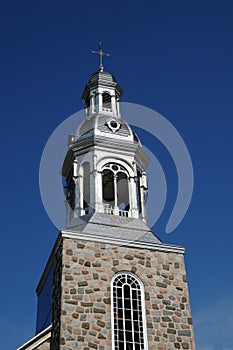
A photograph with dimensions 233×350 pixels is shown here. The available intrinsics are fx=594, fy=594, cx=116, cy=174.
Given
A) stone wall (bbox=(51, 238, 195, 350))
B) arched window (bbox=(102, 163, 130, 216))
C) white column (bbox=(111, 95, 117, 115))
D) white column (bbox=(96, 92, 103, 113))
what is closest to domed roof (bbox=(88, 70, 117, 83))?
white column (bbox=(96, 92, 103, 113))

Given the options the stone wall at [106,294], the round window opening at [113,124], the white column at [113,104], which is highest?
the white column at [113,104]

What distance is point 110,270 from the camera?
17109 millimetres

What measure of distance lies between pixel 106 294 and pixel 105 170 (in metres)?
5.08

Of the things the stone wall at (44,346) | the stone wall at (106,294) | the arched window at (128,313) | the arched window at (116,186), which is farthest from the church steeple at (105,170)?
the stone wall at (44,346)

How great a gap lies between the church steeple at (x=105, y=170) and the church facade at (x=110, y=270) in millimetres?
35

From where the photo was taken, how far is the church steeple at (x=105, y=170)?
19.5m

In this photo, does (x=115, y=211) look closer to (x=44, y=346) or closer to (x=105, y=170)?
(x=105, y=170)

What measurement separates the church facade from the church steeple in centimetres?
4

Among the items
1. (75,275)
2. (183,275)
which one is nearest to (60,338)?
(75,275)

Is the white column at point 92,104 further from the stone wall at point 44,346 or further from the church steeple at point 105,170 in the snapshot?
the stone wall at point 44,346

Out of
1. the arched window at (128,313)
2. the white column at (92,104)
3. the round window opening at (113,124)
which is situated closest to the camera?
the arched window at (128,313)

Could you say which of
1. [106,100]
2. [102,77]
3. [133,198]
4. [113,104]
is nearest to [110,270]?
[133,198]

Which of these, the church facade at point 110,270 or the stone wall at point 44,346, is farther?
the stone wall at point 44,346

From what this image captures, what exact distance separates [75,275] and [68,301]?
847 mm
